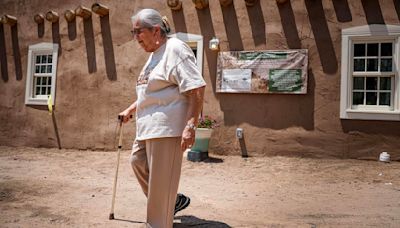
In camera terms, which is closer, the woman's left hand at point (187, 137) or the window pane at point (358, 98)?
the woman's left hand at point (187, 137)

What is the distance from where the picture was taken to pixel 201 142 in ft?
23.7

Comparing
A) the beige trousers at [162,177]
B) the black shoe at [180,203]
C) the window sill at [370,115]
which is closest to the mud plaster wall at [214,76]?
the window sill at [370,115]

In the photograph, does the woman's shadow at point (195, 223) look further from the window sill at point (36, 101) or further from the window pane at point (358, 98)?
the window sill at point (36, 101)

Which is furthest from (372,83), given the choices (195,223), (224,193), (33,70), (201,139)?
(33,70)

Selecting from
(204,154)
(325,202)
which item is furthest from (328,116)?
(325,202)

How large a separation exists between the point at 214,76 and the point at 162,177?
546 centimetres

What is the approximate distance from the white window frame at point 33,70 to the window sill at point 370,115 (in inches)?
274

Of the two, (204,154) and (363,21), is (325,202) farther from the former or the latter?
(363,21)

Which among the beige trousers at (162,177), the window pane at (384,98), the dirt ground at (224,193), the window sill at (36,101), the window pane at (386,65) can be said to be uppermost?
the window pane at (386,65)

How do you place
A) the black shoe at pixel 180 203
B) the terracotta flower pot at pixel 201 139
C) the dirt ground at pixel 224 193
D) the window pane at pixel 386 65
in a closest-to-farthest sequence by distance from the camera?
1. the black shoe at pixel 180 203
2. the dirt ground at pixel 224 193
3. the window pane at pixel 386 65
4. the terracotta flower pot at pixel 201 139

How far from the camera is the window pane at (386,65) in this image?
6.96 meters

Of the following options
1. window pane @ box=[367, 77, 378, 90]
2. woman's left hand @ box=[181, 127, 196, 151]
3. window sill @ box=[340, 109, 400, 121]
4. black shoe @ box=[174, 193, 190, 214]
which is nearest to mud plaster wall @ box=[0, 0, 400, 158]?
window sill @ box=[340, 109, 400, 121]

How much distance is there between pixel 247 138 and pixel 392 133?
2720mm

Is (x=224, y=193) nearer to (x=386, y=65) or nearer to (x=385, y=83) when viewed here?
(x=385, y=83)
